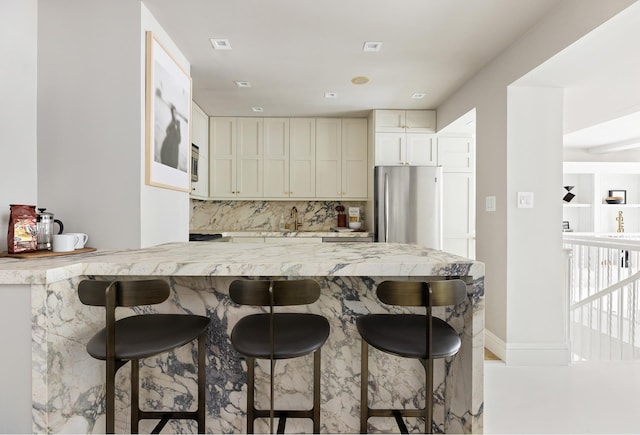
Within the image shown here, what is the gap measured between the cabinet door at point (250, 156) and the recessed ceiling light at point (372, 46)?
219cm

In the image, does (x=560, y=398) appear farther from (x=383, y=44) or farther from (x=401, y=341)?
(x=383, y=44)

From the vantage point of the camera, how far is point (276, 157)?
14.8 ft

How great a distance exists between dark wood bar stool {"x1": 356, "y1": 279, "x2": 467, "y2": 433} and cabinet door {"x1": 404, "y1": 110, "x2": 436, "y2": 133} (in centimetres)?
321

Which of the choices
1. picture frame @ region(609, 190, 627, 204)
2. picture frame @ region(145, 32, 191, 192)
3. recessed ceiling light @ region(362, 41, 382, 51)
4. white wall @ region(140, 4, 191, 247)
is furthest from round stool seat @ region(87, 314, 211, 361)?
picture frame @ region(609, 190, 627, 204)

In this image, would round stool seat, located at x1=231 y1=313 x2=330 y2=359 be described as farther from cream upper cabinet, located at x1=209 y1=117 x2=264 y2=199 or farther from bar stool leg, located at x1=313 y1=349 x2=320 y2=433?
cream upper cabinet, located at x1=209 y1=117 x2=264 y2=199

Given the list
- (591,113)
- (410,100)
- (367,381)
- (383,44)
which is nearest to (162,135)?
(383,44)

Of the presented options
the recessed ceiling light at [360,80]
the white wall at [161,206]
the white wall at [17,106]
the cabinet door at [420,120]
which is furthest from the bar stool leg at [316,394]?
the cabinet door at [420,120]

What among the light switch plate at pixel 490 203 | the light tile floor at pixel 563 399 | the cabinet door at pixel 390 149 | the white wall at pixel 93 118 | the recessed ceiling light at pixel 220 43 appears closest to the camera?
the light tile floor at pixel 563 399

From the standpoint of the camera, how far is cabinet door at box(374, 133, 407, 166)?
4188 millimetres

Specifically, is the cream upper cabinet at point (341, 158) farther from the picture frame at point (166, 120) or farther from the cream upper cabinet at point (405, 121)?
the picture frame at point (166, 120)

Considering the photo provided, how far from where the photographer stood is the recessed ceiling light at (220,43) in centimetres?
254

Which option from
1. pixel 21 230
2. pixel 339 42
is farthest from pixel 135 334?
pixel 339 42

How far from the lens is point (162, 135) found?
7.66ft

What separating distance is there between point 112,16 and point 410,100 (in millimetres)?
2970
